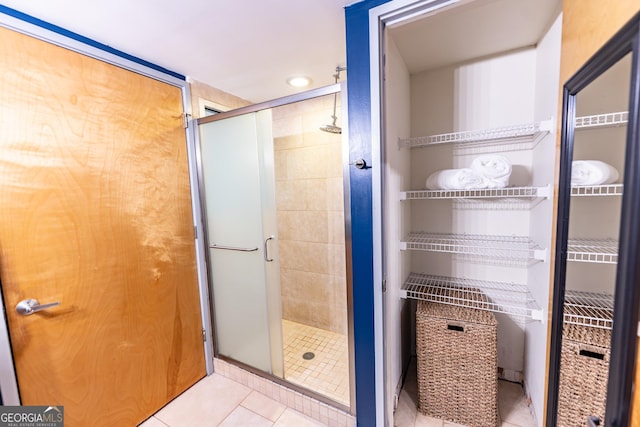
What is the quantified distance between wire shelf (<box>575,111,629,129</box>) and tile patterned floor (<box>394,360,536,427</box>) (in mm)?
1589

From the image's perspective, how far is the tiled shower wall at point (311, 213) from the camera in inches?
89.4

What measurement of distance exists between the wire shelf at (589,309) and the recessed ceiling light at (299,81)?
6.26 ft

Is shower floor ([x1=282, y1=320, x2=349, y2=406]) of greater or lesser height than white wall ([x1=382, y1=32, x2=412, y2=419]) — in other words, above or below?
below

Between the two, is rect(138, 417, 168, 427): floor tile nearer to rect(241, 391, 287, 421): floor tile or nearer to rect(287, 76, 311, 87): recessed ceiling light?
rect(241, 391, 287, 421): floor tile

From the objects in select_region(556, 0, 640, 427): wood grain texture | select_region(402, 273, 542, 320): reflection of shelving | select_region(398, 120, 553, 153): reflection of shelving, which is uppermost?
select_region(556, 0, 640, 427): wood grain texture

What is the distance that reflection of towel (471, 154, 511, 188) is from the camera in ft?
4.38

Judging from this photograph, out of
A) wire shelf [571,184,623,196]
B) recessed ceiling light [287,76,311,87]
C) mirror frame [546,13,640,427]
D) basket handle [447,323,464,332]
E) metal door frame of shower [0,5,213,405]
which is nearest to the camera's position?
mirror frame [546,13,640,427]

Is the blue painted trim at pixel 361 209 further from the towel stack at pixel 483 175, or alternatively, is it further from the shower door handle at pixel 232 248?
the shower door handle at pixel 232 248

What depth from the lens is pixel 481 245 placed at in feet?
5.34

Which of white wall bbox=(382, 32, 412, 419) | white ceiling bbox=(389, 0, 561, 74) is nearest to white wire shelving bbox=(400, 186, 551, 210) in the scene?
white wall bbox=(382, 32, 412, 419)

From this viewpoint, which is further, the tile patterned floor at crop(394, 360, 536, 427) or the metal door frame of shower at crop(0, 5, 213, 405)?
the tile patterned floor at crop(394, 360, 536, 427)

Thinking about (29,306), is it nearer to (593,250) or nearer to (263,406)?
(263,406)

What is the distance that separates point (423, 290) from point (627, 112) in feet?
4.31

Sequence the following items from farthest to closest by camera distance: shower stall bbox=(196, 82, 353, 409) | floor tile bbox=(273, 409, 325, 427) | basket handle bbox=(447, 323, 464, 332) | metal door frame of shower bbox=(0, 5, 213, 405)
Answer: shower stall bbox=(196, 82, 353, 409)
floor tile bbox=(273, 409, 325, 427)
basket handle bbox=(447, 323, 464, 332)
metal door frame of shower bbox=(0, 5, 213, 405)
